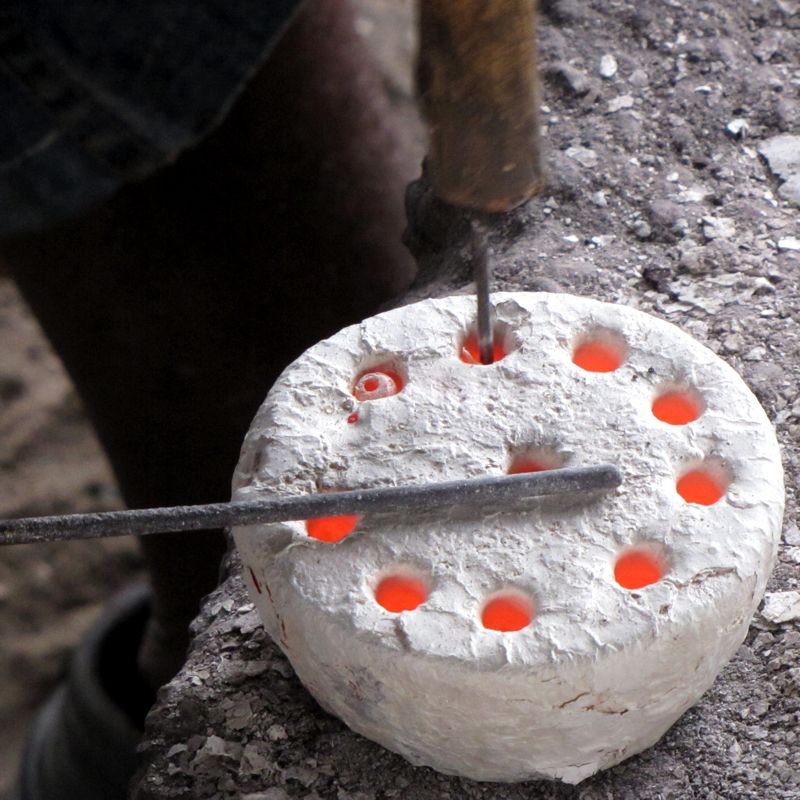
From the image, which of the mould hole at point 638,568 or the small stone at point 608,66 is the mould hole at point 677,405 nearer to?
the mould hole at point 638,568

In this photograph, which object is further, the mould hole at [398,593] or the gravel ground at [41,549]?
the gravel ground at [41,549]

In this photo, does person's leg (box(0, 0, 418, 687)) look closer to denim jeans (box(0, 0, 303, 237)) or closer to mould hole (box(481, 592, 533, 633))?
denim jeans (box(0, 0, 303, 237))

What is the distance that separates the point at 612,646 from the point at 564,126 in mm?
604

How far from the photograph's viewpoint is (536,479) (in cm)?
75

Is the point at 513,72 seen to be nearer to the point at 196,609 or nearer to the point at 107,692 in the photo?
the point at 196,609


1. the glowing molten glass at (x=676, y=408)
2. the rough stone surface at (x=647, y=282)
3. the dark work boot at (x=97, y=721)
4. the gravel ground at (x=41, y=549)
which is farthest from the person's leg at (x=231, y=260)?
the gravel ground at (x=41, y=549)

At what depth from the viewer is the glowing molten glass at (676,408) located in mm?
830

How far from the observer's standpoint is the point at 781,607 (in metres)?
0.86

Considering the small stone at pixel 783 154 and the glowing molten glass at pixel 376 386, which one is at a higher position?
the glowing molten glass at pixel 376 386

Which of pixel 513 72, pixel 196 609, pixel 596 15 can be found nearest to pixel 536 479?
pixel 513 72

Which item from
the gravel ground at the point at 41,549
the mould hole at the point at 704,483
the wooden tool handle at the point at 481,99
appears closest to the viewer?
the wooden tool handle at the point at 481,99

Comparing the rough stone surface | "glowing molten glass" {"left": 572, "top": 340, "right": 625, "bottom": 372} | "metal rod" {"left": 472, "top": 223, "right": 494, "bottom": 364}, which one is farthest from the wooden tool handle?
the rough stone surface

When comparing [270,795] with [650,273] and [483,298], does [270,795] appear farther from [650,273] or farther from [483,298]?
[650,273]

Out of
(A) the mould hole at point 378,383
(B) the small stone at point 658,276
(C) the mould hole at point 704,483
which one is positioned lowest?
(B) the small stone at point 658,276
